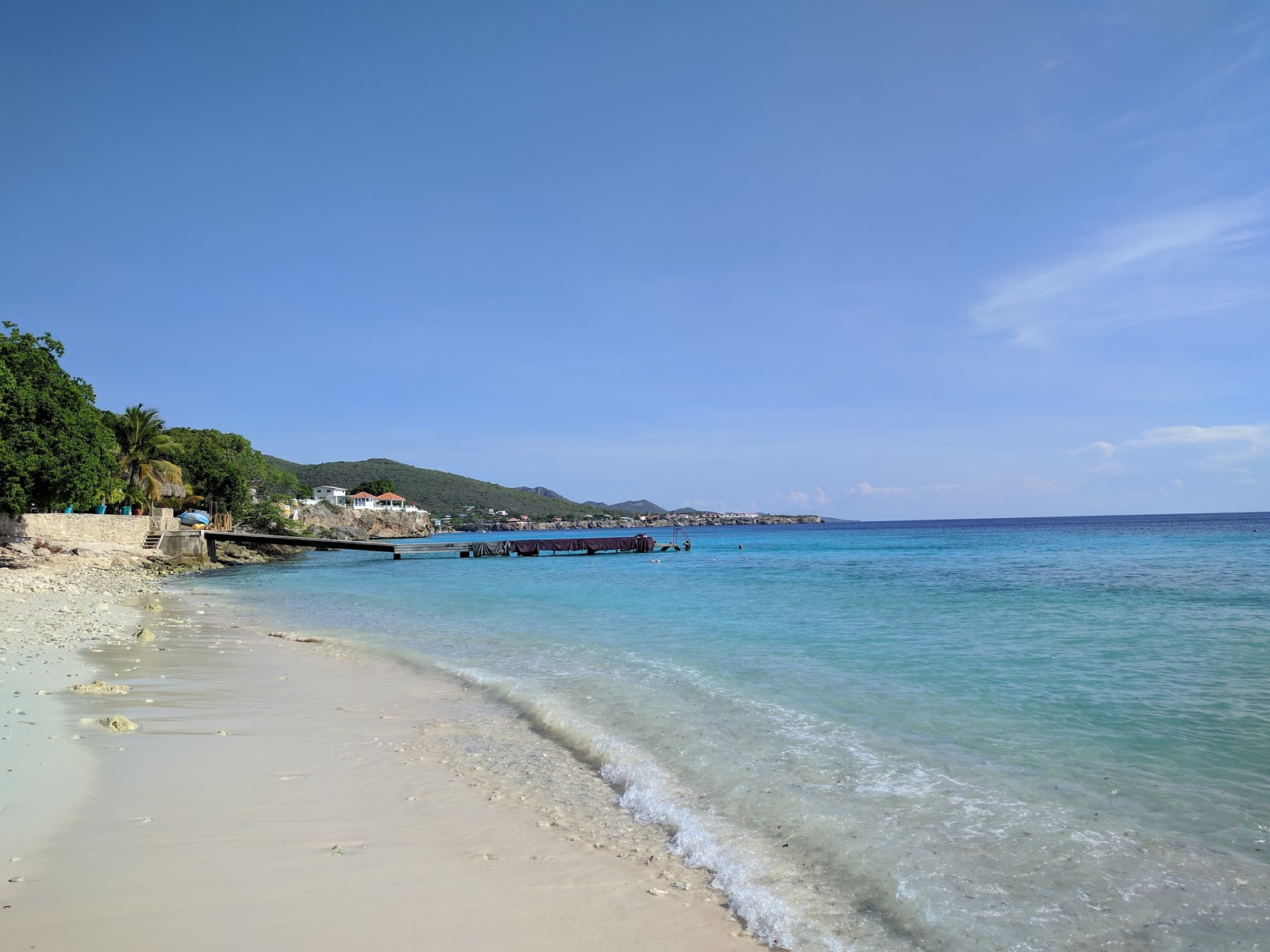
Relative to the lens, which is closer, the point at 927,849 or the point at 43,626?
the point at 927,849

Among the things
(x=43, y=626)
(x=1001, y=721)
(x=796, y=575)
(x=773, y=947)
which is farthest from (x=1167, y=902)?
(x=796, y=575)

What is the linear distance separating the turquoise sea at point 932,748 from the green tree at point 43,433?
517 inches

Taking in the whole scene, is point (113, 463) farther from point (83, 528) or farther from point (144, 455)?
point (144, 455)

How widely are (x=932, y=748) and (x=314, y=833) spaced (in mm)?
5552

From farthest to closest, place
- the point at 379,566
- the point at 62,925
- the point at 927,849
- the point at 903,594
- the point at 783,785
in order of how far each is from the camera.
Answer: the point at 379,566, the point at 903,594, the point at 783,785, the point at 927,849, the point at 62,925

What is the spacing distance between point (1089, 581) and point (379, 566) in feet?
127

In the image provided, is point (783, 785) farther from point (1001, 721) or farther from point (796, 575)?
point (796, 575)

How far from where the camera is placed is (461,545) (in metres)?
55.7

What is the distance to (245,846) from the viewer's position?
169 inches

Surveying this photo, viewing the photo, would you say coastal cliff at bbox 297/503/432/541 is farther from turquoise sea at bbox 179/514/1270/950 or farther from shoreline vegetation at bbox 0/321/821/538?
turquoise sea at bbox 179/514/1270/950

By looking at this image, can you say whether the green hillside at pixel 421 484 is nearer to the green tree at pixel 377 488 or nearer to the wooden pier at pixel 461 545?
the green tree at pixel 377 488

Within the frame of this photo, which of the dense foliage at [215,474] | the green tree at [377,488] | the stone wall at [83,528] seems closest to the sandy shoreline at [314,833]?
the stone wall at [83,528]

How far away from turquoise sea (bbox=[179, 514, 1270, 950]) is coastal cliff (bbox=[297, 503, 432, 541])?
231 feet

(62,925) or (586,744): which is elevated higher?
(62,925)
